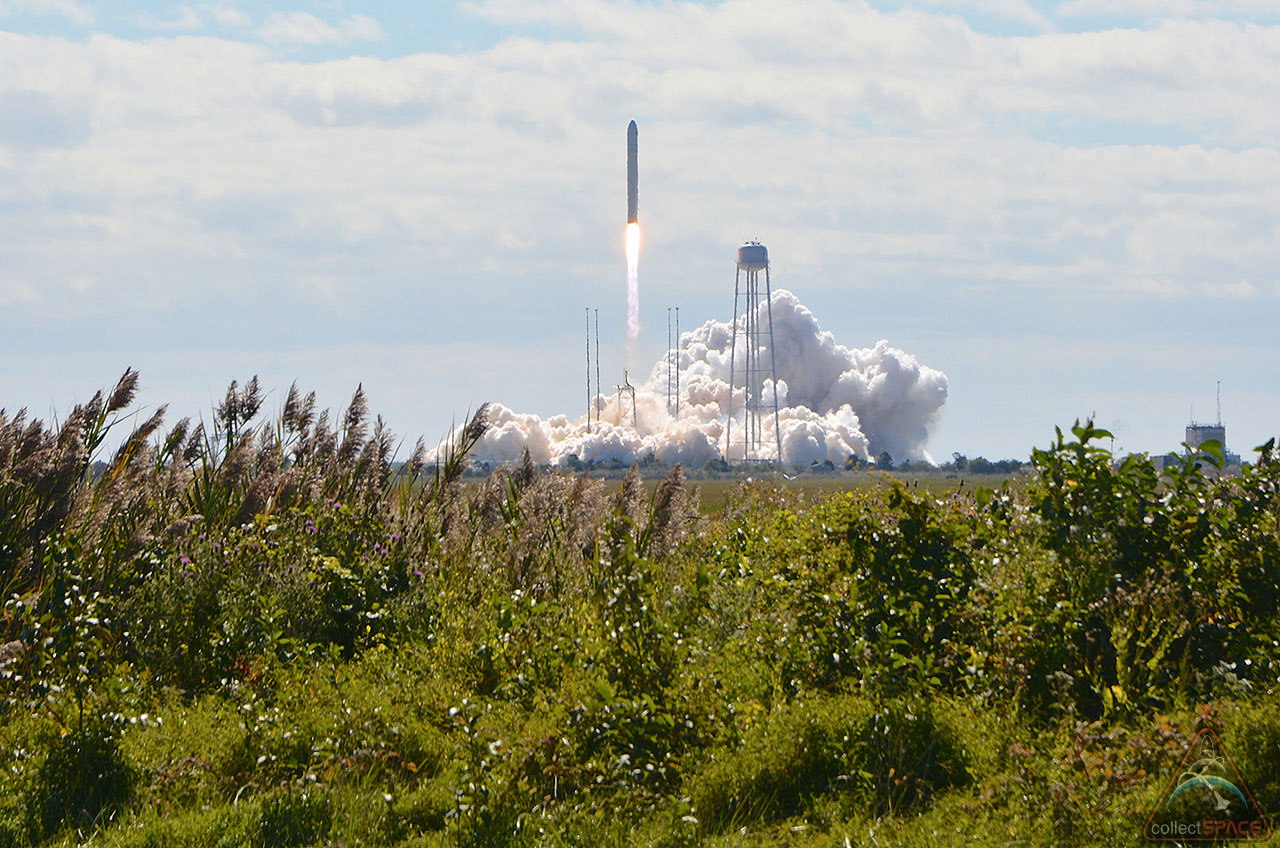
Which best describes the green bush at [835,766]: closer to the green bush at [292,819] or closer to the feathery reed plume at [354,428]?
the green bush at [292,819]

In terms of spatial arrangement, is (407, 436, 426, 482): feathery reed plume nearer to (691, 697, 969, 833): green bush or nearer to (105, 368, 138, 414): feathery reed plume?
(105, 368, 138, 414): feathery reed plume

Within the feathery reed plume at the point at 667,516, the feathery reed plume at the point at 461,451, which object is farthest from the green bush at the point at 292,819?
the feathery reed plume at the point at 461,451

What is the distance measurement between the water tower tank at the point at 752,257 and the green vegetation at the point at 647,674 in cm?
10246

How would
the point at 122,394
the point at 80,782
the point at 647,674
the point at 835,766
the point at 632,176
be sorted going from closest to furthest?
the point at 835,766 → the point at 80,782 → the point at 647,674 → the point at 122,394 → the point at 632,176

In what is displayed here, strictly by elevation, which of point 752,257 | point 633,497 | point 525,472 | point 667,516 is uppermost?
point 752,257

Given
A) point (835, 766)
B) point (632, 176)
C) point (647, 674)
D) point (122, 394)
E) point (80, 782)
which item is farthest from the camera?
point (632, 176)

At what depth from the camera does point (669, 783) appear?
7422 millimetres

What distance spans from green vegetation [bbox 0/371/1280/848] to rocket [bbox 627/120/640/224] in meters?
80.6

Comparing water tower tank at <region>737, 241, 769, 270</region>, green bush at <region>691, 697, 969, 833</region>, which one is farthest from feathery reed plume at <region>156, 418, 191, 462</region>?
water tower tank at <region>737, 241, 769, 270</region>

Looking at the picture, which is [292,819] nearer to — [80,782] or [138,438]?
[80,782]

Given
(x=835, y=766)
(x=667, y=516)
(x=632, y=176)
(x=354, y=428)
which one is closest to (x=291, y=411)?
(x=354, y=428)

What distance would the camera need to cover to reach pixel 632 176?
90.0 m

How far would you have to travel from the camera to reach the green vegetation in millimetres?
6887

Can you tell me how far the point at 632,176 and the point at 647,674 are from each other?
84.3m
